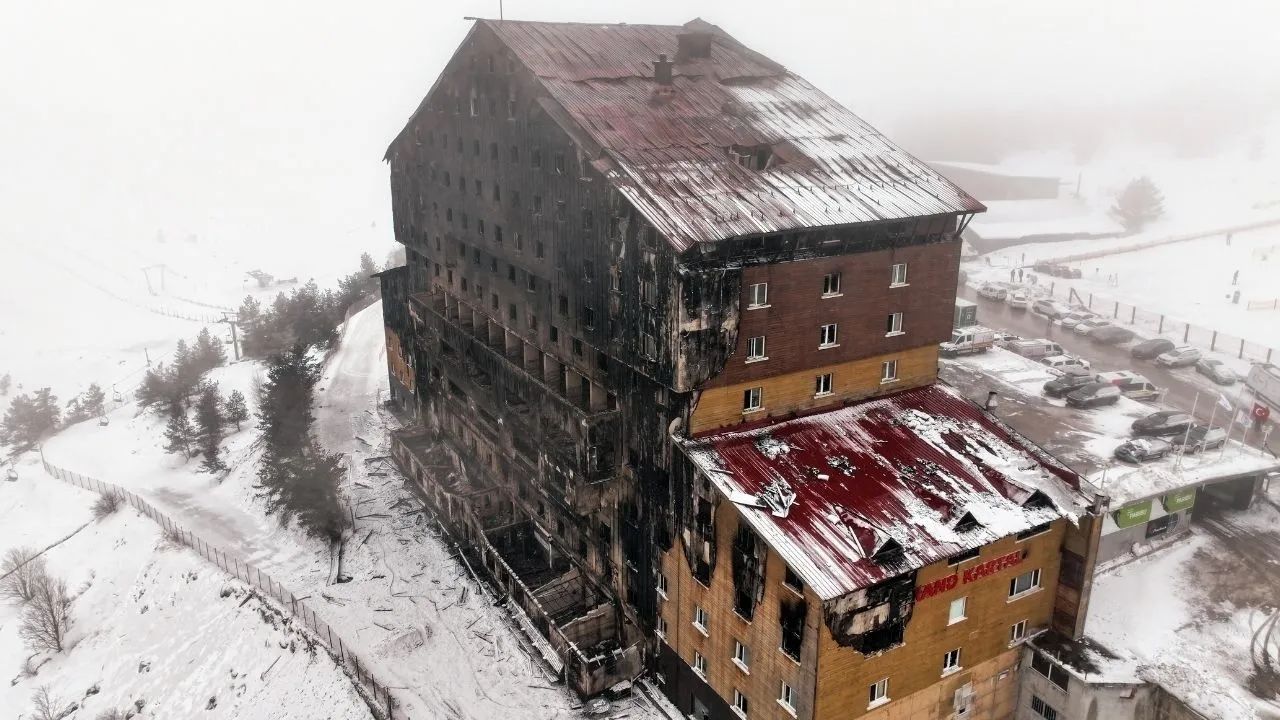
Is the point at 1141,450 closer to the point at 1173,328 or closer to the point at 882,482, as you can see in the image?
the point at 882,482

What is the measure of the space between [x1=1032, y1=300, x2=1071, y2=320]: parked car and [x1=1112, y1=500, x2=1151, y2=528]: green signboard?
4239 centimetres

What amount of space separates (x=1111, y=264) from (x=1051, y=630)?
272 ft

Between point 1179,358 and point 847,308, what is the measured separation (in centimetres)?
4429

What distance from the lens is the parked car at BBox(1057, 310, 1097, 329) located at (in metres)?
74.2

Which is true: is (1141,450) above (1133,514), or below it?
above

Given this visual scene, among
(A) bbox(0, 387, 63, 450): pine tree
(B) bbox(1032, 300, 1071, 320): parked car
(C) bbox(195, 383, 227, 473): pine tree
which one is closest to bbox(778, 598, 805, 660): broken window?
(C) bbox(195, 383, 227, 473): pine tree

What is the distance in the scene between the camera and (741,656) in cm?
3006

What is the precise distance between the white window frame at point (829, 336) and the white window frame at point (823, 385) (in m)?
1.25

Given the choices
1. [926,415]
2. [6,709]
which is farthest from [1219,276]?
[6,709]

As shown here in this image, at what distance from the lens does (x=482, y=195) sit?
4247 centimetres

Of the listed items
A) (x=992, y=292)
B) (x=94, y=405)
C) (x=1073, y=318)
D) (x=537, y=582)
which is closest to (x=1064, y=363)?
(x=1073, y=318)

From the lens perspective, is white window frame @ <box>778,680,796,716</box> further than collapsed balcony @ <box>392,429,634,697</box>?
No

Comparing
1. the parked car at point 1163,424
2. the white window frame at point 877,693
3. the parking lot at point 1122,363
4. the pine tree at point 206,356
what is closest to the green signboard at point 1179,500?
the parked car at point 1163,424

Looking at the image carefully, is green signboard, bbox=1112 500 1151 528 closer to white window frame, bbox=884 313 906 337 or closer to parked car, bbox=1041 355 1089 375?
white window frame, bbox=884 313 906 337
